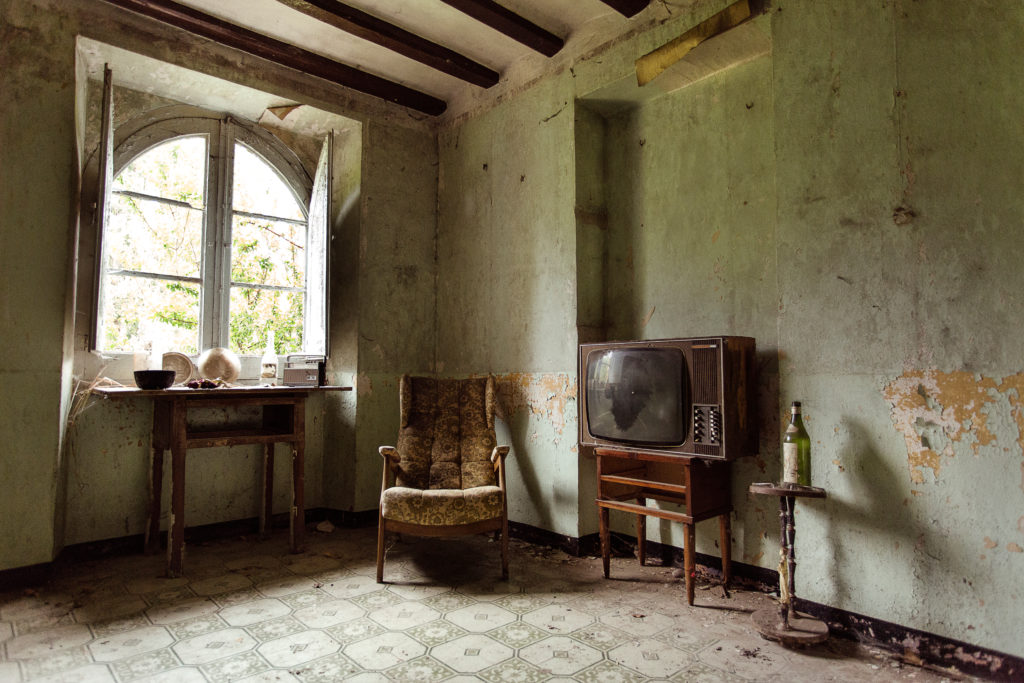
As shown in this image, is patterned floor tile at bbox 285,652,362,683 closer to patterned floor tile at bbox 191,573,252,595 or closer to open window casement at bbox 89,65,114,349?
patterned floor tile at bbox 191,573,252,595

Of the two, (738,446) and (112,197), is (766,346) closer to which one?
(738,446)

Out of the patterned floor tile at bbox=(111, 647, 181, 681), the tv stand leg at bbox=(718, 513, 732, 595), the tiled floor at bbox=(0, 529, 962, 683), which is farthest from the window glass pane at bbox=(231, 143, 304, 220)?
the tv stand leg at bbox=(718, 513, 732, 595)

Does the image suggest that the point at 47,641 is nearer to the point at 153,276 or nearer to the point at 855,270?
the point at 153,276

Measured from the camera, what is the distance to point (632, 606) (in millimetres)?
2572

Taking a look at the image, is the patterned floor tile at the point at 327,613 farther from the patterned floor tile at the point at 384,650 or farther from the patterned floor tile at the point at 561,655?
the patterned floor tile at the point at 561,655

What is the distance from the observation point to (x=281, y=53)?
11.9 ft

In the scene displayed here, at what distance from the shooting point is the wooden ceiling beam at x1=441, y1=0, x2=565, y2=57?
10.2 ft

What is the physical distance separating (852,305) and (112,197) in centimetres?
411

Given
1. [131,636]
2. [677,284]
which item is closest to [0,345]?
[131,636]

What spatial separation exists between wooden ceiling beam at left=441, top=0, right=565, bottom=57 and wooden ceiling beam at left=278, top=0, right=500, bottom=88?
45 centimetres

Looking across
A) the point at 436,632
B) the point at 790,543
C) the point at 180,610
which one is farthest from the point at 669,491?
the point at 180,610

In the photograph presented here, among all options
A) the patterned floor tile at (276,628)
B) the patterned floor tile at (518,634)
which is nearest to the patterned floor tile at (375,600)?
the patterned floor tile at (276,628)

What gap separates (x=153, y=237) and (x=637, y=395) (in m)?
3.20

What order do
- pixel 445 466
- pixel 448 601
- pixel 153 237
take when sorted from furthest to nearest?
Answer: pixel 153 237, pixel 445 466, pixel 448 601
